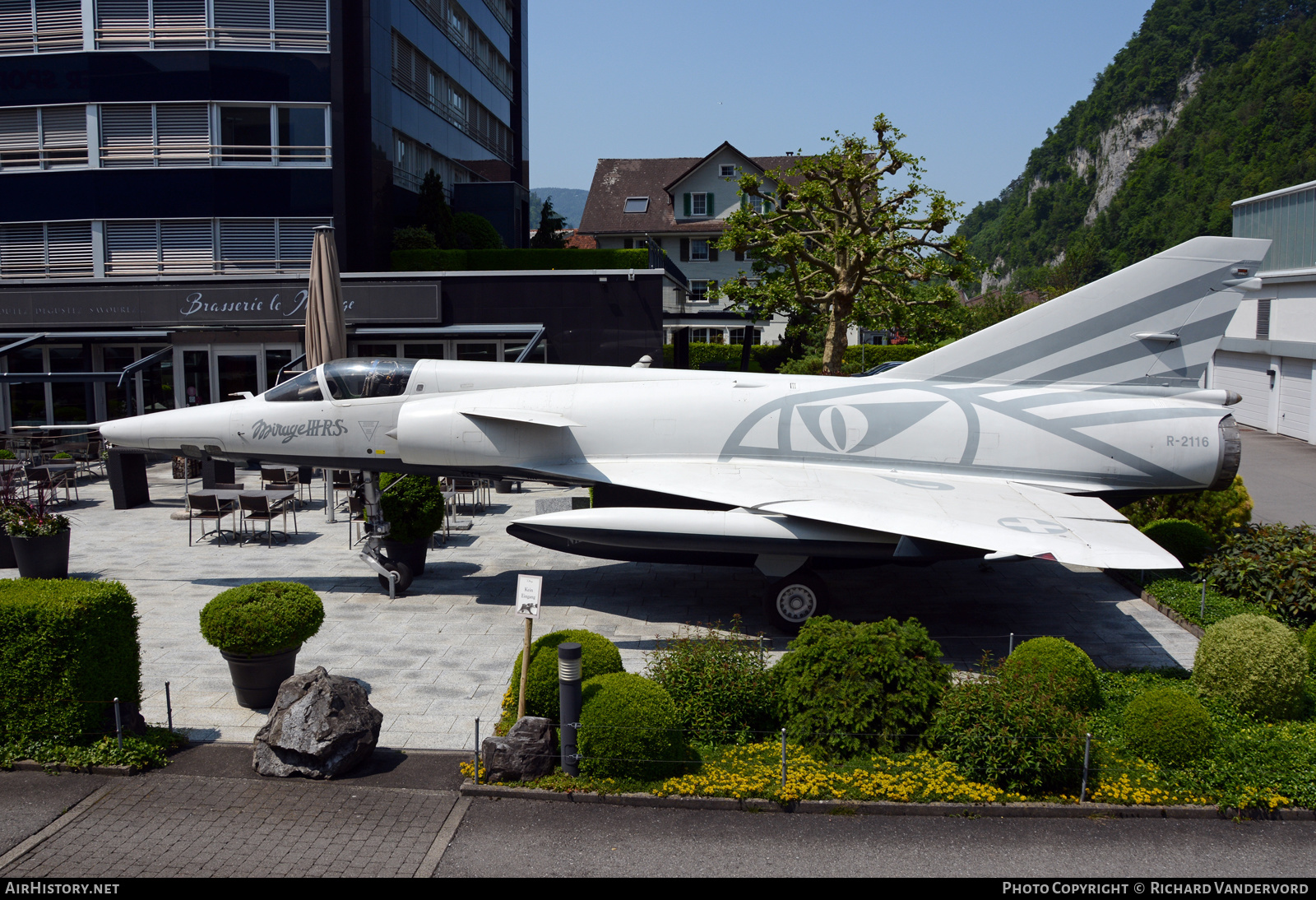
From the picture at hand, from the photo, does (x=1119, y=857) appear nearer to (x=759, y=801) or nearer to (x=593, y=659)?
(x=759, y=801)

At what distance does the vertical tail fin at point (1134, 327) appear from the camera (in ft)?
42.4

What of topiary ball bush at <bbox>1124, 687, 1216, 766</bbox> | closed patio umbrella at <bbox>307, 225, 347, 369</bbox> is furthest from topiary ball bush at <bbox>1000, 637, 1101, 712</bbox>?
closed patio umbrella at <bbox>307, 225, 347, 369</bbox>

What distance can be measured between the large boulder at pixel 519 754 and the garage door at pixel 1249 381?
35245 mm

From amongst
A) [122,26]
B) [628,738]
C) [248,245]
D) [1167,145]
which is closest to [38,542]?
[628,738]

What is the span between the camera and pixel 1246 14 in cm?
14662

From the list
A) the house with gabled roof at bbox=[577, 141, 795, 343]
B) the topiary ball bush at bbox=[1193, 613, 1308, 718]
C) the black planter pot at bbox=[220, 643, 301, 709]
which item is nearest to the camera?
the topiary ball bush at bbox=[1193, 613, 1308, 718]

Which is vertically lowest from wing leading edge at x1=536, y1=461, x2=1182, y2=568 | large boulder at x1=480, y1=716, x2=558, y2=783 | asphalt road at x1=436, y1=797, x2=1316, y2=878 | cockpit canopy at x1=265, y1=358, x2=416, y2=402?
asphalt road at x1=436, y1=797, x2=1316, y2=878

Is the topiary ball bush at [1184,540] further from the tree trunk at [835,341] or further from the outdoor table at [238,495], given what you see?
the outdoor table at [238,495]

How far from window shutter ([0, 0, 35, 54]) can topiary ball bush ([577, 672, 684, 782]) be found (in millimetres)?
31226

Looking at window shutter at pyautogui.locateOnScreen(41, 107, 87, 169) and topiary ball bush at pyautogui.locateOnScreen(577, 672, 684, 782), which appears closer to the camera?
topiary ball bush at pyautogui.locateOnScreen(577, 672, 684, 782)

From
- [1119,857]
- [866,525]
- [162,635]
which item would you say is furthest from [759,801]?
[162,635]

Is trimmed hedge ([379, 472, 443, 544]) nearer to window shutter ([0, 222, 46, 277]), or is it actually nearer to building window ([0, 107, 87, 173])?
building window ([0, 107, 87, 173])

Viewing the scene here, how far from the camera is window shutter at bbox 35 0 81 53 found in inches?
1074

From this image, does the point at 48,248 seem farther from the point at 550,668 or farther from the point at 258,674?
the point at 550,668
